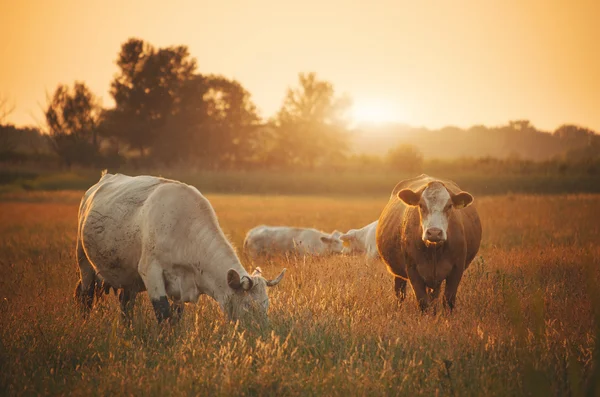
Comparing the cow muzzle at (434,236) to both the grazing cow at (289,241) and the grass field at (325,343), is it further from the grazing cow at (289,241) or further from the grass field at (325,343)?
the grazing cow at (289,241)

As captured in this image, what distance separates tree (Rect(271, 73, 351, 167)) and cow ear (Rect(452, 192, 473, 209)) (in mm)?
56351

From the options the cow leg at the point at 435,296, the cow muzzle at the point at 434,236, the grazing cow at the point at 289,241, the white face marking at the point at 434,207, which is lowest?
the grazing cow at the point at 289,241

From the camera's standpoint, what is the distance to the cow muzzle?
6895mm

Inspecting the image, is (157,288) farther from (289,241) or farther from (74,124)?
(74,124)

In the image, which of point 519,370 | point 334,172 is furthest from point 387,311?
point 334,172

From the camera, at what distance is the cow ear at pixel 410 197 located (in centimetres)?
757

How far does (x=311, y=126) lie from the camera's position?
66938 mm

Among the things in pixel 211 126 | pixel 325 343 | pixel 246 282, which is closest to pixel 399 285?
pixel 325 343

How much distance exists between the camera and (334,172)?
58.3 m

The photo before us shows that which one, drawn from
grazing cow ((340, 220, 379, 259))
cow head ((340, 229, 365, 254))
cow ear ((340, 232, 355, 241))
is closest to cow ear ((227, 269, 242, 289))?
grazing cow ((340, 220, 379, 259))

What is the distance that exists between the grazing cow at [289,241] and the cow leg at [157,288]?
8615mm

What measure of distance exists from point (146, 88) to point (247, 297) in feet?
172

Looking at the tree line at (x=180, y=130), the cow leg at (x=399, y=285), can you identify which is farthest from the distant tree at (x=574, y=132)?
the cow leg at (x=399, y=285)

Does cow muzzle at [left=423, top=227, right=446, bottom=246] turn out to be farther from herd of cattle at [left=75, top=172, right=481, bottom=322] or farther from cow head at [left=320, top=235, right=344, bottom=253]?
cow head at [left=320, top=235, right=344, bottom=253]
